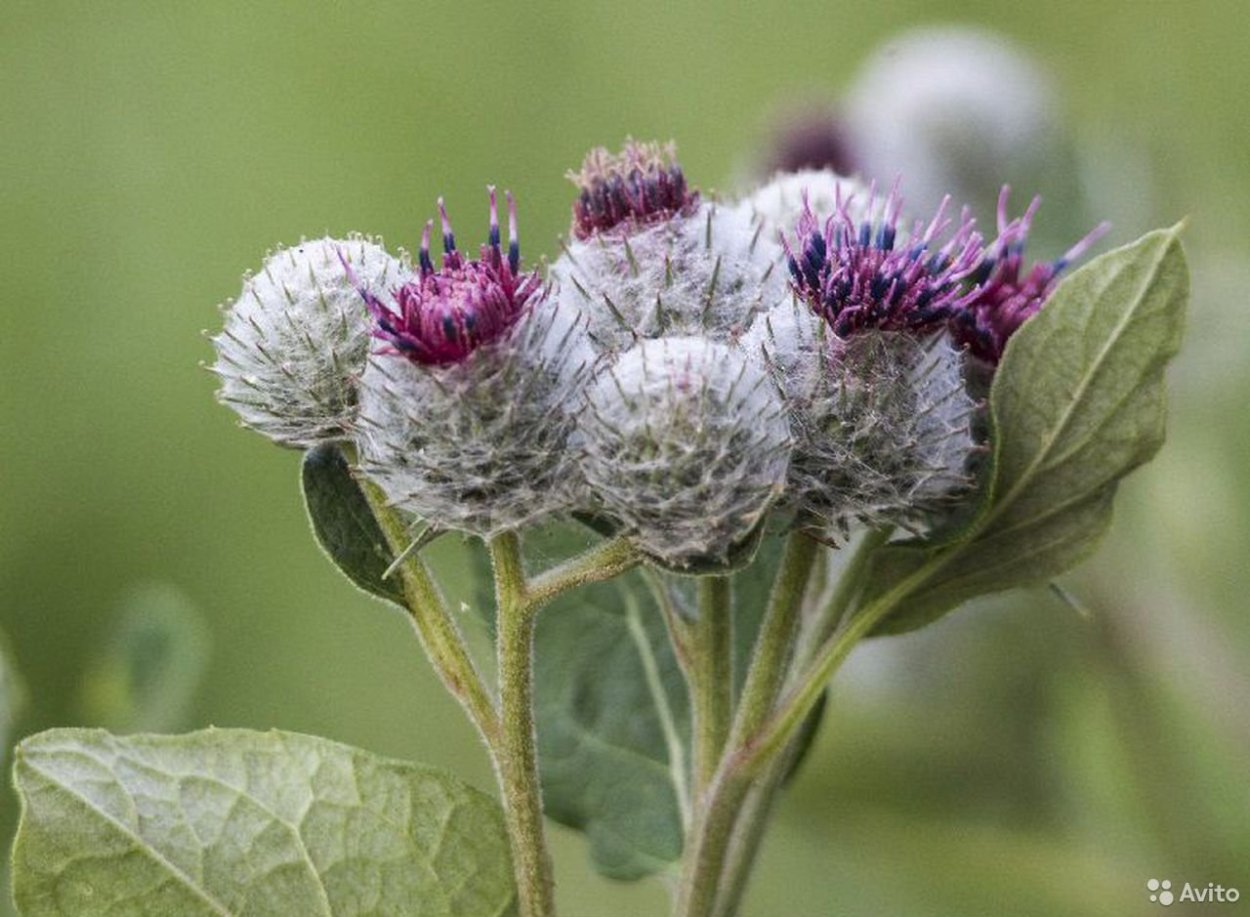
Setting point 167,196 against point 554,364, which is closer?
point 554,364

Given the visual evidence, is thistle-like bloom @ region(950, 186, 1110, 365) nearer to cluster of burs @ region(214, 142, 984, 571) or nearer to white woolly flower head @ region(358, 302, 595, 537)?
cluster of burs @ region(214, 142, 984, 571)

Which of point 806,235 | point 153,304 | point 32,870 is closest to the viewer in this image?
point 32,870

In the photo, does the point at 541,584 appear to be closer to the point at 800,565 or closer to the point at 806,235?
the point at 800,565

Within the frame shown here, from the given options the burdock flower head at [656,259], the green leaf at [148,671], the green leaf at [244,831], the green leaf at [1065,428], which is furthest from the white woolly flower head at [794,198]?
the green leaf at [148,671]

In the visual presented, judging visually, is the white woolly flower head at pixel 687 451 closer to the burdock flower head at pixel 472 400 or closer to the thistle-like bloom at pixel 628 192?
the burdock flower head at pixel 472 400

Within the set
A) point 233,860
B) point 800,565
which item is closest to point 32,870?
point 233,860

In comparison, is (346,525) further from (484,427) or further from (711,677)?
(711,677)

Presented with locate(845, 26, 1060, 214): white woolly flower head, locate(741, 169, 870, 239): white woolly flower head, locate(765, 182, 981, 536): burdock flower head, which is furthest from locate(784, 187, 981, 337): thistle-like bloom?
locate(845, 26, 1060, 214): white woolly flower head
